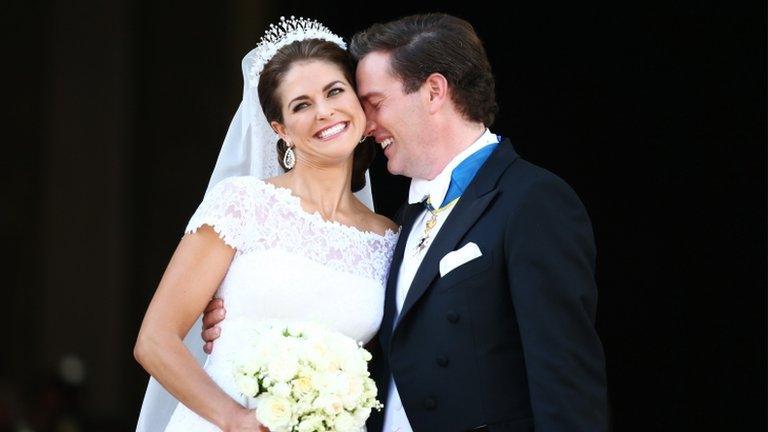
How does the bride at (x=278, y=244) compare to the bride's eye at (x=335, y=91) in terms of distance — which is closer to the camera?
the bride at (x=278, y=244)

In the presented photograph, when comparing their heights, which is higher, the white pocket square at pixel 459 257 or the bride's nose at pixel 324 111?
the bride's nose at pixel 324 111

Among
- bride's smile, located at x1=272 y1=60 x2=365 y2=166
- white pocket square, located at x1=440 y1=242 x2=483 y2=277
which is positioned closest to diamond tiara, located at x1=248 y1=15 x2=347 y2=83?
bride's smile, located at x1=272 y1=60 x2=365 y2=166

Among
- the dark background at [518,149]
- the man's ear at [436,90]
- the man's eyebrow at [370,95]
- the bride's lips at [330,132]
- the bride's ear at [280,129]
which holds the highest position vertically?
the man's ear at [436,90]

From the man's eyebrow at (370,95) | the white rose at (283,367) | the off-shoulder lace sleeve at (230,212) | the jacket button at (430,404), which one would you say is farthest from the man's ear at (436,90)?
the white rose at (283,367)

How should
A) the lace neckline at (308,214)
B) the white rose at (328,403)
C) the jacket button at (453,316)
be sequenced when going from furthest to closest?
the lace neckline at (308,214)
the jacket button at (453,316)
the white rose at (328,403)

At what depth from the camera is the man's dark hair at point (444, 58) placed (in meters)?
3.60

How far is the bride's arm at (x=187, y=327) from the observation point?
128 inches

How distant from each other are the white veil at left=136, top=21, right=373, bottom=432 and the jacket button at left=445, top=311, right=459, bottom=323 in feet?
3.00

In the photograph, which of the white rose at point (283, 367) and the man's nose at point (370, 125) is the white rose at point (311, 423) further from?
the man's nose at point (370, 125)

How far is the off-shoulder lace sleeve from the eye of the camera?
3.40 m

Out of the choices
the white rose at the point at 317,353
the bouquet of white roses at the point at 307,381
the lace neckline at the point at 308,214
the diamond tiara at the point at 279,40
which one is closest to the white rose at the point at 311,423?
the bouquet of white roses at the point at 307,381

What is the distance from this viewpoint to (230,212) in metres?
3.44

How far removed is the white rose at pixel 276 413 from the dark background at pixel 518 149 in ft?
9.62

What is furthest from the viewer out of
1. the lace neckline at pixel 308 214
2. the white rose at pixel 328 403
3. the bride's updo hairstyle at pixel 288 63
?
the bride's updo hairstyle at pixel 288 63
